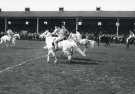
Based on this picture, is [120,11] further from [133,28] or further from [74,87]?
[74,87]

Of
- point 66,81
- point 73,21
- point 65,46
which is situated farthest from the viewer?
point 73,21

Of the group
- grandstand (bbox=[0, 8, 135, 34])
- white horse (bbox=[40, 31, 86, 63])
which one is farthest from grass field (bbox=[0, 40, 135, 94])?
grandstand (bbox=[0, 8, 135, 34])

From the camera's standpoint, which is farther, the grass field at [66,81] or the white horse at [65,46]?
the white horse at [65,46]

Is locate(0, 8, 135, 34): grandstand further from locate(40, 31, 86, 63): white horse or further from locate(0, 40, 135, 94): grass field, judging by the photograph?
locate(0, 40, 135, 94): grass field

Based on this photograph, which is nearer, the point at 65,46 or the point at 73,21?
the point at 65,46

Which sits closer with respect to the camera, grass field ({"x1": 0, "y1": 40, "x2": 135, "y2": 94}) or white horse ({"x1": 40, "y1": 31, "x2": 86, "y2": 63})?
grass field ({"x1": 0, "y1": 40, "x2": 135, "y2": 94})

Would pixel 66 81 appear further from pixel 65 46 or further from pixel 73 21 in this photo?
pixel 73 21

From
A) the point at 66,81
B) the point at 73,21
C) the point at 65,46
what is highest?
the point at 73,21

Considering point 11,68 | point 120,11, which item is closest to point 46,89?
point 11,68

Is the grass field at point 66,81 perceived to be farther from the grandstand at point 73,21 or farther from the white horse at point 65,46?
the grandstand at point 73,21

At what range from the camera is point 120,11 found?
4856 centimetres

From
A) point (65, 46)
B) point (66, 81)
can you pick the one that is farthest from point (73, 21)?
point (66, 81)

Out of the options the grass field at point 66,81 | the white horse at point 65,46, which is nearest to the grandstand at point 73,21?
the white horse at point 65,46

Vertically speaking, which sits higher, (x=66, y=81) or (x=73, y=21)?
(x=73, y=21)
